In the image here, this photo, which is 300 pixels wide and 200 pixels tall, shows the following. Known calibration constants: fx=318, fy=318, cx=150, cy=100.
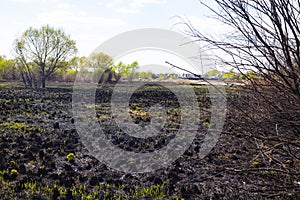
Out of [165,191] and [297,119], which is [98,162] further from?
[297,119]

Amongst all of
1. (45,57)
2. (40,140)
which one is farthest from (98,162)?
(45,57)

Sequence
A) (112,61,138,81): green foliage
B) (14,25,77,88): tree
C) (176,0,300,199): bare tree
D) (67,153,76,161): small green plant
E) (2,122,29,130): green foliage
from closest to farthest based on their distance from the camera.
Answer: (176,0,300,199): bare tree, (67,153,76,161): small green plant, (2,122,29,130): green foliage, (14,25,77,88): tree, (112,61,138,81): green foliage

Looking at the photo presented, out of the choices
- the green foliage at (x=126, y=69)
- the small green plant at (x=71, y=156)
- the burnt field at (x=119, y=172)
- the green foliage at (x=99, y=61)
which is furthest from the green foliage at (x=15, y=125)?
the green foliage at (x=99, y=61)

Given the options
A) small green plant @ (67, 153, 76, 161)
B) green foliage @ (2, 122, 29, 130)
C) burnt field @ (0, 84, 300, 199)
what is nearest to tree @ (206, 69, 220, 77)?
burnt field @ (0, 84, 300, 199)

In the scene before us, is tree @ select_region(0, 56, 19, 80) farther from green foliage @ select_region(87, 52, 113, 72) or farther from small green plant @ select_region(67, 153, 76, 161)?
small green plant @ select_region(67, 153, 76, 161)

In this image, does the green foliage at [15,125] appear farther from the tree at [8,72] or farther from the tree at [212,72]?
the tree at [8,72]

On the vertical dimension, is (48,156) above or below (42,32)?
below

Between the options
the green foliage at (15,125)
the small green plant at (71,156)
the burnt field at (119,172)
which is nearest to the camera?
the burnt field at (119,172)

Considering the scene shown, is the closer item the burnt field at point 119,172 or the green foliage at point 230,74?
the green foliage at point 230,74

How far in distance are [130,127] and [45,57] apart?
29159 mm

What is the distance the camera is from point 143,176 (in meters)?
5.57

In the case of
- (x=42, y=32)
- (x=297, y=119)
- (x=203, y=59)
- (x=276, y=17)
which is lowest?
(x=297, y=119)

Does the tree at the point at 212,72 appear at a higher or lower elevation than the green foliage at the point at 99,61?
lower

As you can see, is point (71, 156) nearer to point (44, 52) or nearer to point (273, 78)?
point (273, 78)
